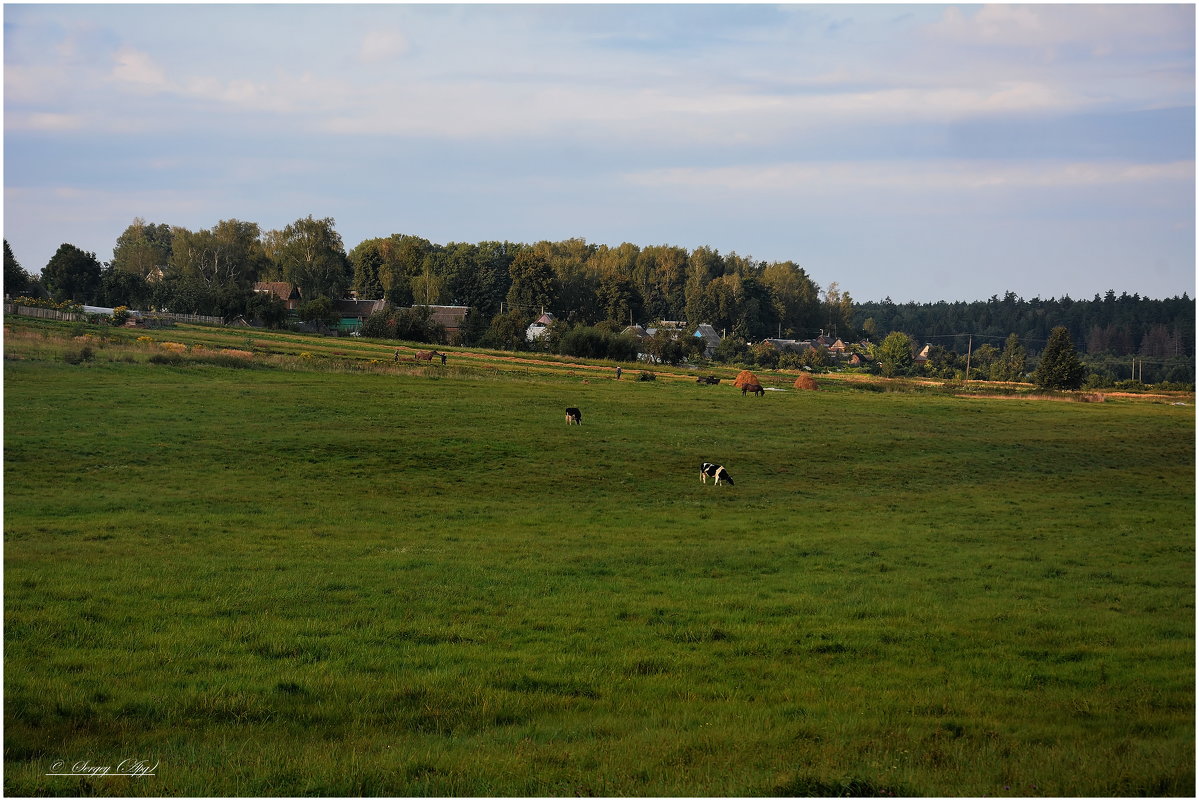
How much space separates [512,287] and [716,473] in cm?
11169

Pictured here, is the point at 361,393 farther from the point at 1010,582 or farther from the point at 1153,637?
the point at 1153,637

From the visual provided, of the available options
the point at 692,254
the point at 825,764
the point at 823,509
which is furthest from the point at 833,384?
the point at 692,254

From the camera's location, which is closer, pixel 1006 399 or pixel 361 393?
pixel 361 393

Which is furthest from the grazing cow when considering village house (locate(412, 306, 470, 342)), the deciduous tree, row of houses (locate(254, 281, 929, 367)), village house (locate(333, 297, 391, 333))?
village house (locate(333, 297, 391, 333))

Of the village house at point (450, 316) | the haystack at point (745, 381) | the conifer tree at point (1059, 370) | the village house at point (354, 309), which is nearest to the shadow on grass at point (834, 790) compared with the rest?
the haystack at point (745, 381)

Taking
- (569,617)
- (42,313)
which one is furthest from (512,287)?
(569,617)

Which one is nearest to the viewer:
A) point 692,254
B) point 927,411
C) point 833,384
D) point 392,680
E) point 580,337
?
point 392,680

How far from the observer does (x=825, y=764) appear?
917 centimetres

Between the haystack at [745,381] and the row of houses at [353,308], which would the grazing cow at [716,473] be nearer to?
the haystack at [745,381]

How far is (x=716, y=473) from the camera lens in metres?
33.9

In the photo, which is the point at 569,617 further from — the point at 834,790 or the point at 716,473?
the point at 716,473

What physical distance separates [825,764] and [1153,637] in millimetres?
9129

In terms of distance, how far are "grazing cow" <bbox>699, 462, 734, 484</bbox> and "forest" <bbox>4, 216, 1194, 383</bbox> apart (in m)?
68.5

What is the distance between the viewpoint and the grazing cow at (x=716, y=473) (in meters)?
33.7
